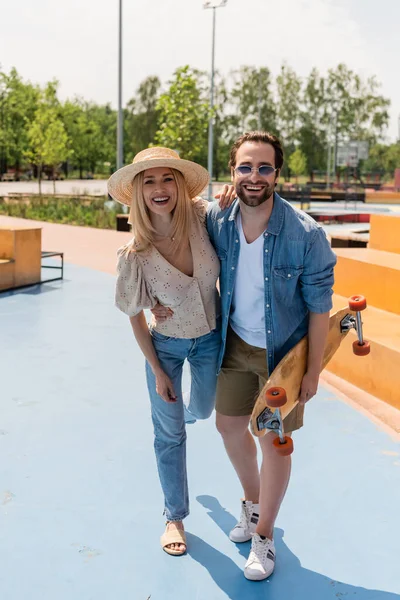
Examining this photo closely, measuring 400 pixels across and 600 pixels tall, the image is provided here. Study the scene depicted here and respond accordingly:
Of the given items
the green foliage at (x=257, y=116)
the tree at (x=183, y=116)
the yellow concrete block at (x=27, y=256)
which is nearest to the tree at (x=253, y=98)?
the green foliage at (x=257, y=116)

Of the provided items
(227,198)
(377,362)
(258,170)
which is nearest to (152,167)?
(227,198)

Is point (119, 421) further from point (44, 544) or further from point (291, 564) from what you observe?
point (291, 564)

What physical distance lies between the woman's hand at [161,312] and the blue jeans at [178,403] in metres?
0.08

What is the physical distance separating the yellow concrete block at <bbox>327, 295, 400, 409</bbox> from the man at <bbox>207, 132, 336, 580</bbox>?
212cm

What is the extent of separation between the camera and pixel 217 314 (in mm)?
2918

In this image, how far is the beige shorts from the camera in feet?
9.10

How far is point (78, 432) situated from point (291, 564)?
5.90 feet

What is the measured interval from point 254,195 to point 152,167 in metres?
0.44

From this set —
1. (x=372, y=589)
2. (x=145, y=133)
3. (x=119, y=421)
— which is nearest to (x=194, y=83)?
(x=119, y=421)

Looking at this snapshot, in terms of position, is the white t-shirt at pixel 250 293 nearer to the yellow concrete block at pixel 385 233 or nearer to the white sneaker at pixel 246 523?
the white sneaker at pixel 246 523

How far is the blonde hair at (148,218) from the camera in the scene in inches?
108

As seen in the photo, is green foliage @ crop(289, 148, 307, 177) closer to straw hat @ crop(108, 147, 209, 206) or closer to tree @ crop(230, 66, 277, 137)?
tree @ crop(230, 66, 277, 137)

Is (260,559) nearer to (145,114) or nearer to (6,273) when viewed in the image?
(6,273)

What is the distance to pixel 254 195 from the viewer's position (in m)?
2.56
